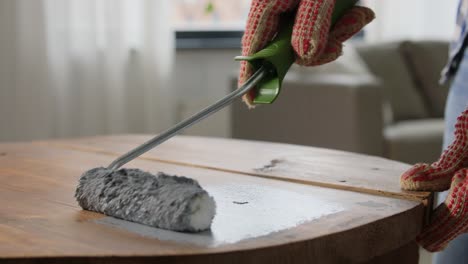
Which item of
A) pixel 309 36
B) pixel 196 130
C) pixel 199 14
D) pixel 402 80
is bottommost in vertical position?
pixel 196 130

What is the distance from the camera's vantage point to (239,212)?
0.92 m

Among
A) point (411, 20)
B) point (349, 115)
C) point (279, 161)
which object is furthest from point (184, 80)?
point (279, 161)

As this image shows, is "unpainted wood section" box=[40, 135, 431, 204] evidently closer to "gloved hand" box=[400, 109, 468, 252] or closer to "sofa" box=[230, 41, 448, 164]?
"gloved hand" box=[400, 109, 468, 252]

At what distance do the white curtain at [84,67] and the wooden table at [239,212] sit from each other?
220 cm

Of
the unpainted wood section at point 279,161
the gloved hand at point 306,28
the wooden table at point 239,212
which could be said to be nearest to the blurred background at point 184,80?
the unpainted wood section at point 279,161

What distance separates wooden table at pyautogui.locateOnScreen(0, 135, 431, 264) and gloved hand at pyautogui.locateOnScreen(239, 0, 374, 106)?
0.16m

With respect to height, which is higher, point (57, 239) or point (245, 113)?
point (57, 239)

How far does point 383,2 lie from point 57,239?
395cm

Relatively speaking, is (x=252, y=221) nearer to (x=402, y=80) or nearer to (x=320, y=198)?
(x=320, y=198)

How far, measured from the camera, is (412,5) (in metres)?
4.59

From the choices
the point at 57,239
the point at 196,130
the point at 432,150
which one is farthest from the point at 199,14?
the point at 57,239

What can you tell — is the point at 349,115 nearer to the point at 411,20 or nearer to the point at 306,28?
the point at 411,20

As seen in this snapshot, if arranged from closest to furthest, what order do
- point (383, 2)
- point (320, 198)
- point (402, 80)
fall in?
point (320, 198) → point (402, 80) → point (383, 2)

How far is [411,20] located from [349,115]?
56.6 inches
